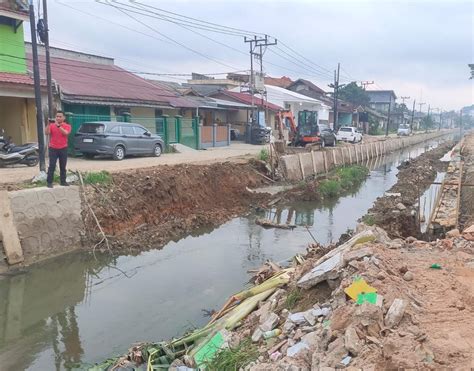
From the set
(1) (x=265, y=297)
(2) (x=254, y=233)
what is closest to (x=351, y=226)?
(2) (x=254, y=233)

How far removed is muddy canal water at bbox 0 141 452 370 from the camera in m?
6.56

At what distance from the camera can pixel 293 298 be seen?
18.4ft

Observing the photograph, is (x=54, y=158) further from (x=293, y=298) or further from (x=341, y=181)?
(x=341, y=181)

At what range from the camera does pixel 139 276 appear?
30.5 feet

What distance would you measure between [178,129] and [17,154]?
11273 millimetres

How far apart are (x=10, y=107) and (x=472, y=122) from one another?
195 meters

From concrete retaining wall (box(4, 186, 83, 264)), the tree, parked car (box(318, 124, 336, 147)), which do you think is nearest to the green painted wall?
Result: concrete retaining wall (box(4, 186, 83, 264))

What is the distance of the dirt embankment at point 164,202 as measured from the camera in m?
11.4

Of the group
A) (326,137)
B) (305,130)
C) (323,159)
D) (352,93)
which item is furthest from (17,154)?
(352,93)

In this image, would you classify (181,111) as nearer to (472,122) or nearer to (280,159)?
(280,159)

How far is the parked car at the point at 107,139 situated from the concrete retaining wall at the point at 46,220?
621 centimetres

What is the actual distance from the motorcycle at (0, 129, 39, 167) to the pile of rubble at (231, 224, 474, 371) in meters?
11.1

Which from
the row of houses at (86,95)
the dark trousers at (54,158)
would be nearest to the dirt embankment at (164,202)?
the dark trousers at (54,158)

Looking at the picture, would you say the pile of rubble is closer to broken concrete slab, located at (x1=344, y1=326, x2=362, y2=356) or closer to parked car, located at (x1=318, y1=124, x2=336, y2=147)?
broken concrete slab, located at (x1=344, y1=326, x2=362, y2=356)
